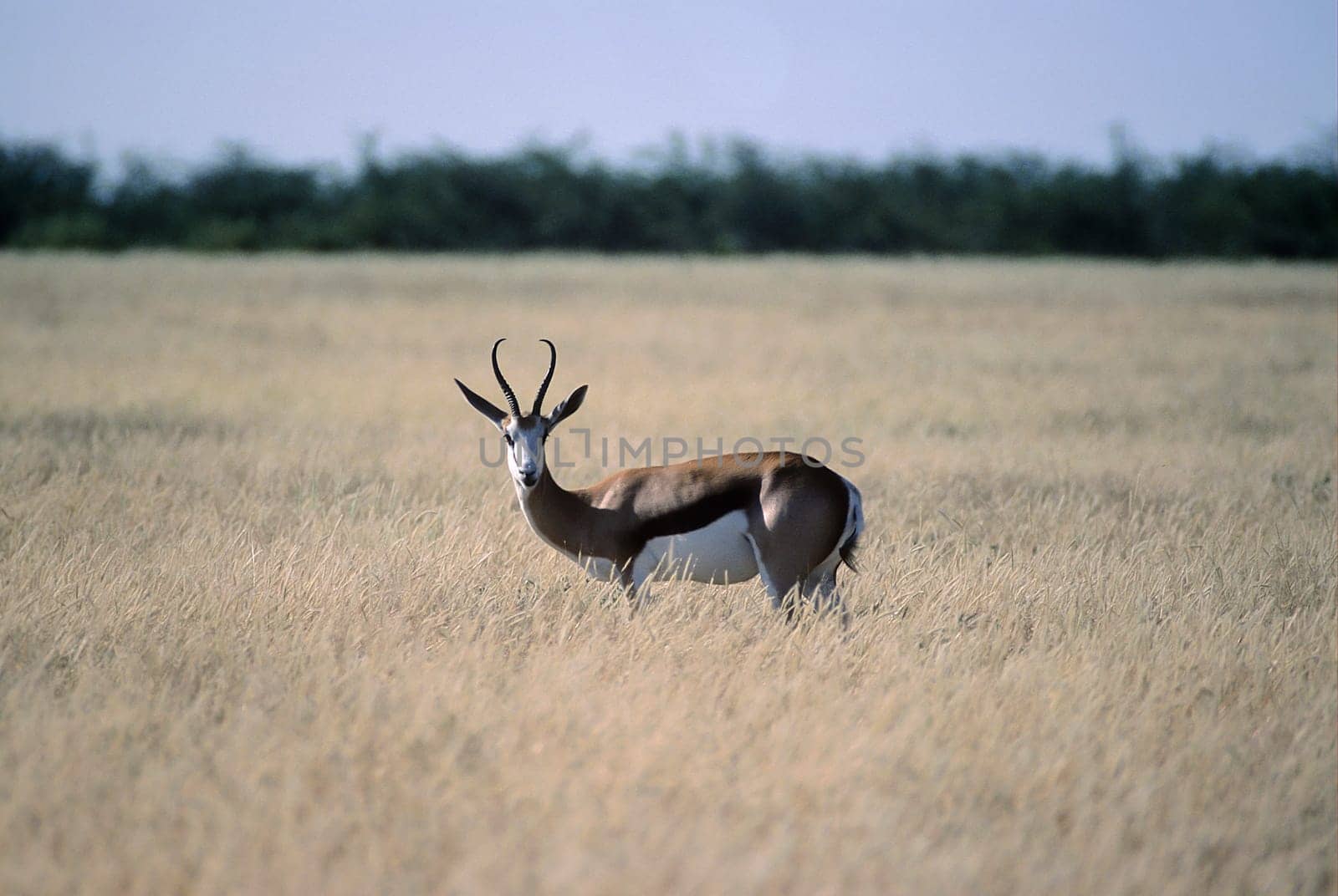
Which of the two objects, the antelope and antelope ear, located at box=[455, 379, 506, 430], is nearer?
the antelope

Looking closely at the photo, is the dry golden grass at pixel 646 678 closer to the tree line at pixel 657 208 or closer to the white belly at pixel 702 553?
the white belly at pixel 702 553

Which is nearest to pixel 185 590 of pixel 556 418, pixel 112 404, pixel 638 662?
pixel 556 418

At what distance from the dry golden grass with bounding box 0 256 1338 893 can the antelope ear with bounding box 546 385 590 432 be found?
938 millimetres

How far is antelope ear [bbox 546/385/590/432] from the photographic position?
6.54m

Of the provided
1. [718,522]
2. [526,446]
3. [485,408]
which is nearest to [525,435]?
[526,446]

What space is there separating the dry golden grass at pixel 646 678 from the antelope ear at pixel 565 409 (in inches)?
36.9

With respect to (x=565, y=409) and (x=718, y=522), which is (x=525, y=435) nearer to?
(x=565, y=409)

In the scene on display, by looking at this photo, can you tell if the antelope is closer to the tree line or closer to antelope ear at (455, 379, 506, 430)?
antelope ear at (455, 379, 506, 430)

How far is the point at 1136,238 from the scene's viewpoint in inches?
2376

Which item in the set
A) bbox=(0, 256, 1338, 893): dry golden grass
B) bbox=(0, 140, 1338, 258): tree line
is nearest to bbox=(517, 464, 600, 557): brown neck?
bbox=(0, 256, 1338, 893): dry golden grass

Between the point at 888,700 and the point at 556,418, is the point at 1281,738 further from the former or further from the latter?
the point at 556,418

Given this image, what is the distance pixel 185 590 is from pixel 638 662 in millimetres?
2423

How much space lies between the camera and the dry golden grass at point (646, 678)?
400 centimetres

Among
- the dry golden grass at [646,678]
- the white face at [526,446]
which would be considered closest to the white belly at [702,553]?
the dry golden grass at [646,678]
